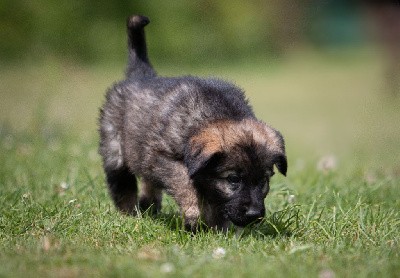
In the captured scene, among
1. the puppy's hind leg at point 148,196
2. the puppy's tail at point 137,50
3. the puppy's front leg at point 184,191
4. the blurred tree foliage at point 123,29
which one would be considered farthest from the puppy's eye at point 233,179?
the blurred tree foliage at point 123,29

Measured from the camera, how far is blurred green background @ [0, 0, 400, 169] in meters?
10.3

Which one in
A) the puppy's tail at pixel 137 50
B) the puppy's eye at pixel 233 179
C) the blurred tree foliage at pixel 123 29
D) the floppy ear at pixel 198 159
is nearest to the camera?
the floppy ear at pixel 198 159

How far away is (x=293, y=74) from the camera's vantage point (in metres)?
17.4

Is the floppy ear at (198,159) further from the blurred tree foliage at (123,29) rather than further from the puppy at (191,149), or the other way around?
the blurred tree foliage at (123,29)

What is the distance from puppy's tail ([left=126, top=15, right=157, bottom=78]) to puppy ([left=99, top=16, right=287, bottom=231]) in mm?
205

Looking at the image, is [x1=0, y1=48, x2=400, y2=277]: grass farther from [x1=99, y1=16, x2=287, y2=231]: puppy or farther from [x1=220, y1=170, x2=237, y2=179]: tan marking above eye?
[x1=220, y1=170, x2=237, y2=179]: tan marking above eye

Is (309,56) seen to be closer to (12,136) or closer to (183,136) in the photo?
(12,136)

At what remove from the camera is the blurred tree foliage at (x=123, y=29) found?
14992mm

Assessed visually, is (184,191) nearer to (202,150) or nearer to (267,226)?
(202,150)

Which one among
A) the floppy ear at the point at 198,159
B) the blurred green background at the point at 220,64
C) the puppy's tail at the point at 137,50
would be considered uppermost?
the puppy's tail at the point at 137,50

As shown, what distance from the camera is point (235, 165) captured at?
4062 mm

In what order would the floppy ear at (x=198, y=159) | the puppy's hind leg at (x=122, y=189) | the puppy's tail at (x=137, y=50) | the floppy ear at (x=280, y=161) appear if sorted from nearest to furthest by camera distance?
the floppy ear at (x=198, y=159) → the floppy ear at (x=280, y=161) → the puppy's hind leg at (x=122, y=189) → the puppy's tail at (x=137, y=50)

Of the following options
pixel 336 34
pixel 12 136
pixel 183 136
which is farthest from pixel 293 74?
pixel 183 136

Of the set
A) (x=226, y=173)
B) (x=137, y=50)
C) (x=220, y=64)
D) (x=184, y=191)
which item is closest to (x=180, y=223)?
(x=184, y=191)
